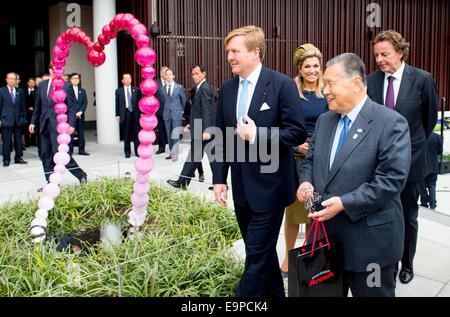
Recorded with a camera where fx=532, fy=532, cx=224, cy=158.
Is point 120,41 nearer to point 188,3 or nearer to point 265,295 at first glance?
point 188,3

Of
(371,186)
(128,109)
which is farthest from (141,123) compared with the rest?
(128,109)

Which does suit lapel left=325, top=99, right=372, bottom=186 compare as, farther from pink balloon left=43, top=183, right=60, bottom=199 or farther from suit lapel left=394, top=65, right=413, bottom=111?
pink balloon left=43, top=183, right=60, bottom=199

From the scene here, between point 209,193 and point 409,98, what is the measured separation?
9.87ft

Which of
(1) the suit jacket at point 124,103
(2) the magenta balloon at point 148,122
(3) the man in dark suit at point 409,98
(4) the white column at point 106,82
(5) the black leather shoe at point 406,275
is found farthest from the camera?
(4) the white column at point 106,82

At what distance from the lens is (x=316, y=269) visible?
8.14 feet

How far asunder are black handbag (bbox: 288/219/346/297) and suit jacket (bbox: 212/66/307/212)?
1.97 feet

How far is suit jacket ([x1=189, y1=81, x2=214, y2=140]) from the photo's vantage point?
7582mm

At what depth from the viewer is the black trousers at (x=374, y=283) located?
8.37ft

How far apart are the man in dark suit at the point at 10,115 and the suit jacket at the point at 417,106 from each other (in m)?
7.83

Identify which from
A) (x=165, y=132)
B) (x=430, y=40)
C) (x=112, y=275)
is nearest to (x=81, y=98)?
(x=165, y=132)

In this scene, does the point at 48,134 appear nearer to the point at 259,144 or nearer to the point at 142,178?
the point at 142,178

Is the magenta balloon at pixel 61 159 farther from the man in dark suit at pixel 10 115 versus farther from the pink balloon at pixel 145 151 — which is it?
the man in dark suit at pixel 10 115

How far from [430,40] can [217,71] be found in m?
7.64

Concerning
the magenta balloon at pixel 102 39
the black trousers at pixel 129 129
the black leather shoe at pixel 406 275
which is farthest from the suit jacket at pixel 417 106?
the black trousers at pixel 129 129
